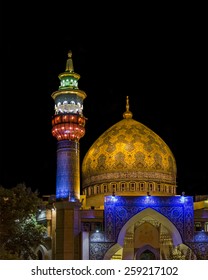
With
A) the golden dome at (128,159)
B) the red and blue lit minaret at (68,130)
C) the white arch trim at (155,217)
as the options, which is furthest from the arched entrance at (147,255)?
the red and blue lit minaret at (68,130)

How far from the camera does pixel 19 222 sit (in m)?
27.7

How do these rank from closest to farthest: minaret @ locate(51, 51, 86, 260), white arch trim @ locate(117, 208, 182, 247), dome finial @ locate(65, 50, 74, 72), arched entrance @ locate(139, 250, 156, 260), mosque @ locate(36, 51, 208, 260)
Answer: minaret @ locate(51, 51, 86, 260)
mosque @ locate(36, 51, 208, 260)
white arch trim @ locate(117, 208, 182, 247)
arched entrance @ locate(139, 250, 156, 260)
dome finial @ locate(65, 50, 74, 72)

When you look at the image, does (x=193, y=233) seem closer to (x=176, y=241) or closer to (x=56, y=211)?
(x=176, y=241)

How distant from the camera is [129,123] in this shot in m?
37.0

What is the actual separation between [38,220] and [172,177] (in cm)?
902

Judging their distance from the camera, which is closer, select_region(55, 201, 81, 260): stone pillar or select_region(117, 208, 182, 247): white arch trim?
select_region(55, 201, 81, 260): stone pillar

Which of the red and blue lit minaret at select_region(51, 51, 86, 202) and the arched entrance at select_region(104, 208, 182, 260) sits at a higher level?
the red and blue lit minaret at select_region(51, 51, 86, 202)

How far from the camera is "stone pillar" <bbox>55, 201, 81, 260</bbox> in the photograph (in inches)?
1142

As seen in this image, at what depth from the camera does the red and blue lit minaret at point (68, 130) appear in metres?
31.1

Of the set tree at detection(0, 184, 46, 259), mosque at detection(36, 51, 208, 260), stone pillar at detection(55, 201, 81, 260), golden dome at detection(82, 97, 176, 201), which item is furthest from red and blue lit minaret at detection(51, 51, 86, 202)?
golden dome at detection(82, 97, 176, 201)

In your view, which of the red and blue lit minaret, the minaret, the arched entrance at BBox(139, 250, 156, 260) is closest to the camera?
the minaret

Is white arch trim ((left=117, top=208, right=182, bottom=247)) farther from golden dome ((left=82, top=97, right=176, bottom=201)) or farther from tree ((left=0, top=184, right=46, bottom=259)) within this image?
tree ((left=0, top=184, right=46, bottom=259))

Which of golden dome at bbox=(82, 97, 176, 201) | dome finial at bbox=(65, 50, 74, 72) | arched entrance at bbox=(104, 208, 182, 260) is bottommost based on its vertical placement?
arched entrance at bbox=(104, 208, 182, 260)
